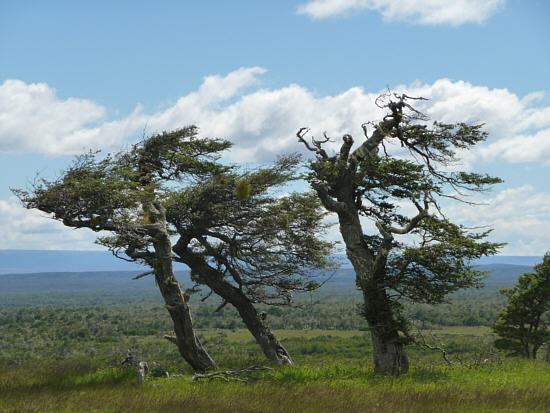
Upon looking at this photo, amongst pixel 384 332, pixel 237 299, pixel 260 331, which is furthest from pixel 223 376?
pixel 260 331

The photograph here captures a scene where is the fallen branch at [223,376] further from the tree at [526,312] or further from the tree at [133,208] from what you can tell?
the tree at [526,312]

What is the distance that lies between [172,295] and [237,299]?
4.45 meters

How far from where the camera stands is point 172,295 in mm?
20375

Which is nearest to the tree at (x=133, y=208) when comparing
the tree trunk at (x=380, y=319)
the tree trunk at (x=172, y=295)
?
the tree trunk at (x=172, y=295)

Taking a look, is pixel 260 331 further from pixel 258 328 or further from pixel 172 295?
pixel 172 295

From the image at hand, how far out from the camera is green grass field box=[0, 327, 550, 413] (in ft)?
41.2

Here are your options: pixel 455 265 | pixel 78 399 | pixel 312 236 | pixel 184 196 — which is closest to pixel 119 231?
pixel 184 196

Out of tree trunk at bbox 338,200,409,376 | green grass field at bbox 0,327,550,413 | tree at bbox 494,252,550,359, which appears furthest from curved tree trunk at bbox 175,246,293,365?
tree at bbox 494,252,550,359

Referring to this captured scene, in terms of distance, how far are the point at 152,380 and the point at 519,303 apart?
1285 inches

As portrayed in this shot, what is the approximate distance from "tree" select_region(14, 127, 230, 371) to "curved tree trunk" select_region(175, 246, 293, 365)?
307 cm

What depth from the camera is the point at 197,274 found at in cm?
2498

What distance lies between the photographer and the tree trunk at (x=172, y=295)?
20.2 m

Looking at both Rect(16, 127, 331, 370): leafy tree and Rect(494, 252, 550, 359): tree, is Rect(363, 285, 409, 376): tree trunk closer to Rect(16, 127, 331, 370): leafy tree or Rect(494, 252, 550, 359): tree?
Rect(16, 127, 331, 370): leafy tree

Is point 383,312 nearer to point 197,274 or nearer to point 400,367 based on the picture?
point 400,367
